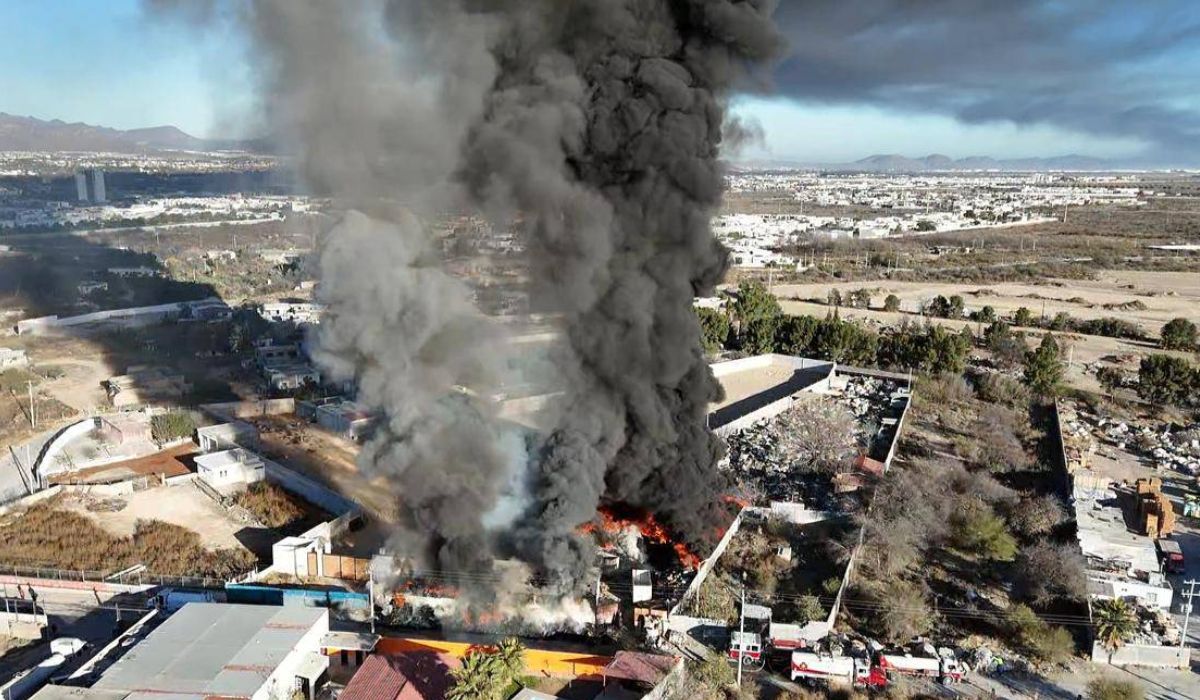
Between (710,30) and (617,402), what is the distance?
29.7 ft

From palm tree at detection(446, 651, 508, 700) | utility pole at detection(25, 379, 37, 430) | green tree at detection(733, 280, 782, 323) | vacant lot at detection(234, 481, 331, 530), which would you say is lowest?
vacant lot at detection(234, 481, 331, 530)

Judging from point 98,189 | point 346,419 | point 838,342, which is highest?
point 98,189

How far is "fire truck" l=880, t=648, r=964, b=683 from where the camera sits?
17359 mm

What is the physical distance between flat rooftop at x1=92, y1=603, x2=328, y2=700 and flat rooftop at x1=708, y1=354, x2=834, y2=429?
66.9ft

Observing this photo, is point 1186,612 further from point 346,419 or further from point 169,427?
point 169,427

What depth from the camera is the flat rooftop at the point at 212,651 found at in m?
15.0

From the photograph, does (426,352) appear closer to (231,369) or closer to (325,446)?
(325,446)

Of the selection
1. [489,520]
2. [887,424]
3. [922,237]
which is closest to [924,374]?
[887,424]

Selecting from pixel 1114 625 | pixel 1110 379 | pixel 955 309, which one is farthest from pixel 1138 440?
A: pixel 955 309

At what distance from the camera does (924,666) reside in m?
17.5

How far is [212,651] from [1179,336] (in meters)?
49.6

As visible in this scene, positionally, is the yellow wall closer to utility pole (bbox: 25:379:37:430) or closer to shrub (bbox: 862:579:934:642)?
shrub (bbox: 862:579:934:642)

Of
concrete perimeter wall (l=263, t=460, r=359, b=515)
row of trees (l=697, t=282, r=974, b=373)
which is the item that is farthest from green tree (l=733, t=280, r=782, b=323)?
concrete perimeter wall (l=263, t=460, r=359, b=515)

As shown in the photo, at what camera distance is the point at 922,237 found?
109 metres
